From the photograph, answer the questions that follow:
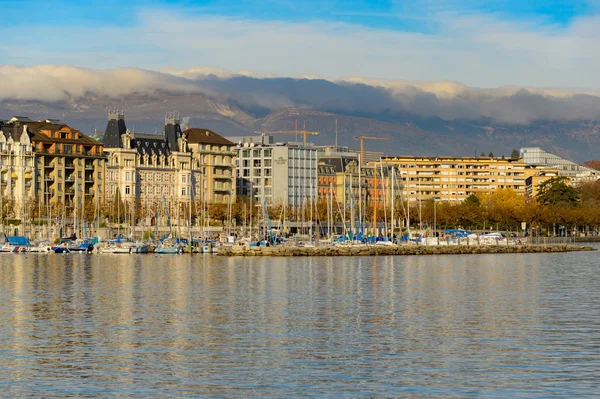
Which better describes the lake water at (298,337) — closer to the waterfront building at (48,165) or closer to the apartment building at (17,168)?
the apartment building at (17,168)

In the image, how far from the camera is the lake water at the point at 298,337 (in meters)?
36.8

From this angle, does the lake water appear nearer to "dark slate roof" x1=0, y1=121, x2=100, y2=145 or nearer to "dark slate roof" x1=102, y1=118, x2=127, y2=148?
"dark slate roof" x1=0, y1=121, x2=100, y2=145

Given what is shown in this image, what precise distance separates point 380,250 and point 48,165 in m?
59.5

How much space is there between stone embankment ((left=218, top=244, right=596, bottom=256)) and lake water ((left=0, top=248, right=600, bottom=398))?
163 feet

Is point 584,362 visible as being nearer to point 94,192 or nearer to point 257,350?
point 257,350

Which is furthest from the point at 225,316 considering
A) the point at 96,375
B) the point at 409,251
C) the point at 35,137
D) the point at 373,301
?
the point at 35,137

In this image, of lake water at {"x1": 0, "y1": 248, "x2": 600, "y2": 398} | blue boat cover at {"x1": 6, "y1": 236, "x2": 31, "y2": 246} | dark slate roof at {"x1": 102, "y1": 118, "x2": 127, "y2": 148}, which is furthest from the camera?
dark slate roof at {"x1": 102, "y1": 118, "x2": 127, "y2": 148}

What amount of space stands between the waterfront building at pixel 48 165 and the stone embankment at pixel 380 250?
39.4 metres

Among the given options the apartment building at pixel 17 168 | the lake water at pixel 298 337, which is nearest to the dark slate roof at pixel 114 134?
the apartment building at pixel 17 168

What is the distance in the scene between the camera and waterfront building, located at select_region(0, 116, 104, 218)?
173000mm

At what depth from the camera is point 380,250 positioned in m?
143

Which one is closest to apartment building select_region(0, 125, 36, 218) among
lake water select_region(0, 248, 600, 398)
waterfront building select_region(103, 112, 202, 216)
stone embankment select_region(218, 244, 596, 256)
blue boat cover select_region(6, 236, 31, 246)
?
waterfront building select_region(103, 112, 202, 216)

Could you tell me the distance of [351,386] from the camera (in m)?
36.5

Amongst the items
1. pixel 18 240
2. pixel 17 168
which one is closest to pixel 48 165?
pixel 17 168
